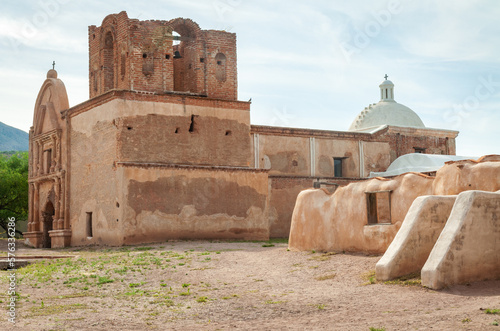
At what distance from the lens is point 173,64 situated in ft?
85.8

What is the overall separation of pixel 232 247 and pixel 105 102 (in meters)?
7.64

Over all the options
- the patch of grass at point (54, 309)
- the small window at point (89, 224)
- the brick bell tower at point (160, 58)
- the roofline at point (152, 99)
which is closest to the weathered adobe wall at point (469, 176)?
the patch of grass at point (54, 309)

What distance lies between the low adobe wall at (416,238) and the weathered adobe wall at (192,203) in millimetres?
11914

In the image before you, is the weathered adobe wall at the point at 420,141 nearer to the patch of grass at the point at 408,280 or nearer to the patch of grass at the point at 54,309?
the patch of grass at the point at 408,280

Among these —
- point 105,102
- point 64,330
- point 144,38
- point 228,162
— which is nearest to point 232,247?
point 228,162

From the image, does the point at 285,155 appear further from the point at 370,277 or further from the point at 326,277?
the point at 370,277

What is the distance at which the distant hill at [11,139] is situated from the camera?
18500cm

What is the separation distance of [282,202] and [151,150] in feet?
24.8

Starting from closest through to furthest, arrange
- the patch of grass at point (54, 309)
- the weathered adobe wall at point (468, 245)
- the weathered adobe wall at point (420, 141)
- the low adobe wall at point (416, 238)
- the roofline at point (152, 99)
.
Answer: the patch of grass at point (54, 309) → the weathered adobe wall at point (468, 245) → the low adobe wall at point (416, 238) → the roofline at point (152, 99) → the weathered adobe wall at point (420, 141)

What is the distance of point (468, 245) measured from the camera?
11.0m

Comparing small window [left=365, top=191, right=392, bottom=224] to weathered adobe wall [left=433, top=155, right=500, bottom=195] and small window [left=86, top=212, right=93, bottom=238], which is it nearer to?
weathered adobe wall [left=433, top=155, right=500, bottom=195]

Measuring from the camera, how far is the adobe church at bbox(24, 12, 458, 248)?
74.7 ft

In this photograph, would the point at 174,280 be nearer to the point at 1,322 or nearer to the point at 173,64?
the point at 1,322

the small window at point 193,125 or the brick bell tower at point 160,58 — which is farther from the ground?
the brick bell tower at point 160,58
